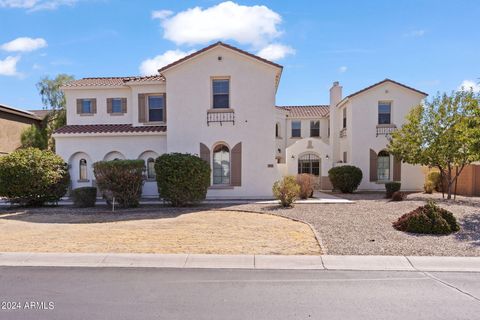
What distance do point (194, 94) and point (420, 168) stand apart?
1567cm

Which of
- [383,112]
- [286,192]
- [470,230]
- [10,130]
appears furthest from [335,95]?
[10,130]

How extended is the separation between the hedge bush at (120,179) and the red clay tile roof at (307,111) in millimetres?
20069

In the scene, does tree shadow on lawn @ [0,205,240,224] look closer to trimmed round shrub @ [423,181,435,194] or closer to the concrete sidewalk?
the concrete sidewalk

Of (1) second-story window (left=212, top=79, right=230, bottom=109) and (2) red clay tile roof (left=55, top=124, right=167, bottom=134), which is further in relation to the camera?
(2) red clay tile roof (left=55, top=124, right=167, bottom=134)

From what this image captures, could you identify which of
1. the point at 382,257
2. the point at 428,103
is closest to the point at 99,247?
the point at 382,257

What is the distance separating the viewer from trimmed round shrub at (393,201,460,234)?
9.33 m

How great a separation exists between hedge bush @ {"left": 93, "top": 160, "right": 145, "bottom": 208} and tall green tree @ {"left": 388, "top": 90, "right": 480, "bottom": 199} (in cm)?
1337

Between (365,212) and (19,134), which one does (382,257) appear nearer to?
(365,212)

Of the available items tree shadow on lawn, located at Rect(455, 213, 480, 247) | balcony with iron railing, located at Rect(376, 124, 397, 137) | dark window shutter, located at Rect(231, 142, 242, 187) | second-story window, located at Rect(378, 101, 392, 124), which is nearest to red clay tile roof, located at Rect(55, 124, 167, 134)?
dark window shutter, located at Rect(231, 142, 242, 187)

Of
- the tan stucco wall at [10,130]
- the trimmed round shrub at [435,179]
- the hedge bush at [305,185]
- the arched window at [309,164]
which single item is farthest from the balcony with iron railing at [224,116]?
the tan stucco wall at [10,130]

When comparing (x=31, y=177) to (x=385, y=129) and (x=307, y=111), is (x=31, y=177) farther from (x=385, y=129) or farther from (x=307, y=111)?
(x=307, y=111)

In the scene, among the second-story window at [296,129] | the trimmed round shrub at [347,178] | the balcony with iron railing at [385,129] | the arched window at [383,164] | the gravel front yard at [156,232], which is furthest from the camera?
the second-story window at [296,129]

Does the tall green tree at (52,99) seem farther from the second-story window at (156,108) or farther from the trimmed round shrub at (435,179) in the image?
the trimmed round shrub at (435,179)

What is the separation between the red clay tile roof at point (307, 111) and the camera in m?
31.4
